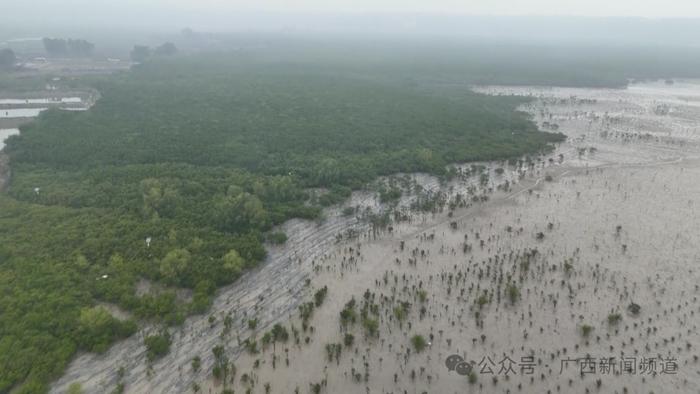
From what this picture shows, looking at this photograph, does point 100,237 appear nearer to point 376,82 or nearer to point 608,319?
point 608,319

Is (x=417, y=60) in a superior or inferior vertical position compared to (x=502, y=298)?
superior

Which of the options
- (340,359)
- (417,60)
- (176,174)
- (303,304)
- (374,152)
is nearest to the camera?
(340,359)

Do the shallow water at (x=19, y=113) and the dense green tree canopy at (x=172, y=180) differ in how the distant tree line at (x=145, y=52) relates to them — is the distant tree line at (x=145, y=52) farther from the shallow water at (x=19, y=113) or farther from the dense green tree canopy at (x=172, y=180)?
the shallow water at (x=19, y=113)

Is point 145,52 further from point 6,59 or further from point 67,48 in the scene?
point 6,59

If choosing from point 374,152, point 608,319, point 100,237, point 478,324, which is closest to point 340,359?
point 478,324

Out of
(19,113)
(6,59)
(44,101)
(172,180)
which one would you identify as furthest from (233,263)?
(6,59)

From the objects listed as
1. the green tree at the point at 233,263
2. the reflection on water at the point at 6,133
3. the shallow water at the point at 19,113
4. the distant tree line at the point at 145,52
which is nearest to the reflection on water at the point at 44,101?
the shallow water at the point at 19,113

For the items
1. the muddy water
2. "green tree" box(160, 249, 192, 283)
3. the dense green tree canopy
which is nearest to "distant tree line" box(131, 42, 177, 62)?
the dense green tree canopy
